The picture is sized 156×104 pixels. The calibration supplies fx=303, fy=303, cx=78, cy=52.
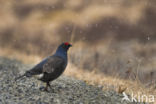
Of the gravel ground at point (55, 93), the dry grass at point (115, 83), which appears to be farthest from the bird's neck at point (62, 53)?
Result: the dry grass at point (115, 83)

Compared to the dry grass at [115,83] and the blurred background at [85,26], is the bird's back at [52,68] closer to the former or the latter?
the dry grass at [115,83]

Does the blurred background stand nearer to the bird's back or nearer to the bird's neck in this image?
the bird's neck

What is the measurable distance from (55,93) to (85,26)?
8207 mm

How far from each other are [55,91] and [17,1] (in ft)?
35.6

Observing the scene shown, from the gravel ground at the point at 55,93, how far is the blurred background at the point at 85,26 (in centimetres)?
420

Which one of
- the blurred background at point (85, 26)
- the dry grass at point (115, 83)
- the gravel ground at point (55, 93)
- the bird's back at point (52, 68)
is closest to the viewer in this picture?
the gravel ground at point (55, 93)

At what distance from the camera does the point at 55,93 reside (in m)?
4.60

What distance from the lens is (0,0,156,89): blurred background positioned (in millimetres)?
10732

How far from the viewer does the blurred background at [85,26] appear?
1073 cm

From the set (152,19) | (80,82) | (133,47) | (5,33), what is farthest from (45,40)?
(80,82)

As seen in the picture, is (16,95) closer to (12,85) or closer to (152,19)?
(12,85)

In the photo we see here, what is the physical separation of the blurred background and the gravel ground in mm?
4199

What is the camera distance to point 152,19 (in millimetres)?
12750

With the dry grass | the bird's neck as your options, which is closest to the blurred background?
the dry grass
